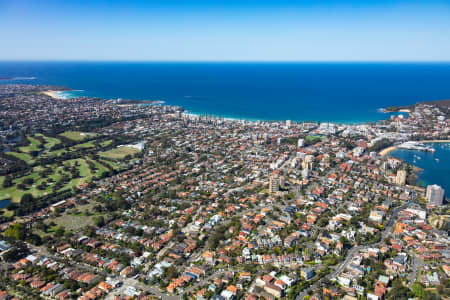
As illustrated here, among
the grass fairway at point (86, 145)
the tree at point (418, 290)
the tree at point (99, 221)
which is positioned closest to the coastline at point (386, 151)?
the tree at point (418, 290)

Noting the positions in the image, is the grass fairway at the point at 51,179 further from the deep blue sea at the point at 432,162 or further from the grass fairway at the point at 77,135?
the deep blue sea at the point at 432,162

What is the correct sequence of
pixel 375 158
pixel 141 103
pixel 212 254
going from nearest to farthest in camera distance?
pixel 212 254, pixel 375 158, pixel 141 103

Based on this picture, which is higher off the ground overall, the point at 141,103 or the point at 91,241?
the point at 141,103

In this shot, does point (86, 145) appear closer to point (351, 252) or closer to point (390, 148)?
point (351, 252)

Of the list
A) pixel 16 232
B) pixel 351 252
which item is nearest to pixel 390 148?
pixel 351 252

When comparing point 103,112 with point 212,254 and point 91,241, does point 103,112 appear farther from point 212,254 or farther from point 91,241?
point 212,254

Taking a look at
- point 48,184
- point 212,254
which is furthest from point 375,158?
point 48,184
